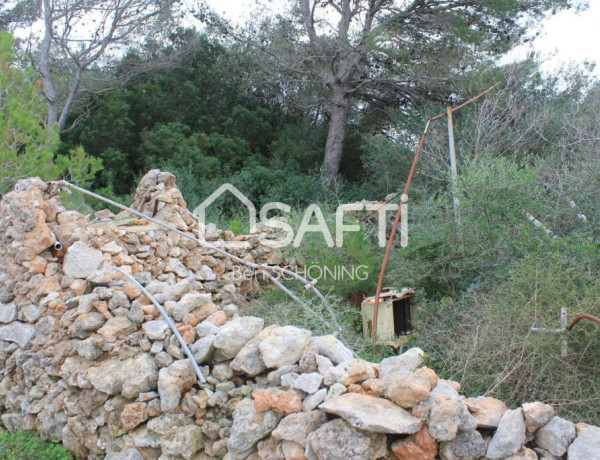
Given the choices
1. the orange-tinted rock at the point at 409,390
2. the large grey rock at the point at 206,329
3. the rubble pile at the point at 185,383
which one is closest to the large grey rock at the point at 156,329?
the rubble pile at the point at 185,383

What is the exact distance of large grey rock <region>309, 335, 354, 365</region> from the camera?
2.83 meters

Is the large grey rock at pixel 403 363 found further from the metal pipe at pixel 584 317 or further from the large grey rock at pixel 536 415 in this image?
the metal pipe at pixel 584 317

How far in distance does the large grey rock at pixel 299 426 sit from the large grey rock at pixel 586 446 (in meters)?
0.99

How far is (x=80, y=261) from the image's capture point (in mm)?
3889

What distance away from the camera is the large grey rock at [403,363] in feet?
8.80

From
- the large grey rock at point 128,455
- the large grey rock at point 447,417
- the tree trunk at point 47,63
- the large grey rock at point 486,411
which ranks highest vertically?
the tree trunk at point 47,63

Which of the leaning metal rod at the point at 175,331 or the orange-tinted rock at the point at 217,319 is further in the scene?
the orange-tinted rock at the point at 217,319

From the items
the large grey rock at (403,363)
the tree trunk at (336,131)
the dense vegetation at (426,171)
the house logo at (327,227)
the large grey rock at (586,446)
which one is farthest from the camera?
the tree trunk at (336,131)

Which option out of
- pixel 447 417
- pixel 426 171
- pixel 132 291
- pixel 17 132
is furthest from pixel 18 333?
pixel 426 171

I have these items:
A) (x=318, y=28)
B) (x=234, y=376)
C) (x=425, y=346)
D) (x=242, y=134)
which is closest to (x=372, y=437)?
(x=234, y=376)

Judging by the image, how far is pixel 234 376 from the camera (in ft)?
9.80

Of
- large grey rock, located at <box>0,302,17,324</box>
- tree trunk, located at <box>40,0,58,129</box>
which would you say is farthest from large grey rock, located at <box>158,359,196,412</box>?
tree trunk, located at <box>40,0,58,129</box>

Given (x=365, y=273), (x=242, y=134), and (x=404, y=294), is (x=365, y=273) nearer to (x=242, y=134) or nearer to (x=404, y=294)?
(x=404, y=294)

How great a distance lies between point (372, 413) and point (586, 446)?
0.83 m
